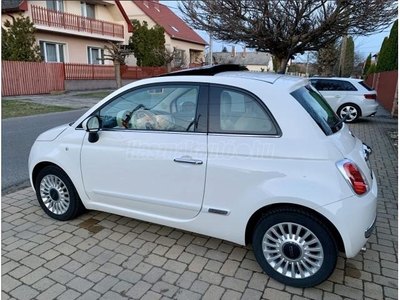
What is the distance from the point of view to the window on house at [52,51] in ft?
64.1

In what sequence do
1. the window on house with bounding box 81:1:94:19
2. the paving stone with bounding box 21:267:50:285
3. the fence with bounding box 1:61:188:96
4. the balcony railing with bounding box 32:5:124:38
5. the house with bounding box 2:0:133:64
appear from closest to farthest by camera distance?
the paving stone with bounding box 21:267:50:285 < the fence with bounding box 1:61:188:96 < the house with bounding box 2:0:133:64 < the balcony railing with bounding box 32:5:124:38 < the window on house with bounding box 81:1:94:19

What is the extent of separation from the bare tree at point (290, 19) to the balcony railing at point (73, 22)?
12.7 m

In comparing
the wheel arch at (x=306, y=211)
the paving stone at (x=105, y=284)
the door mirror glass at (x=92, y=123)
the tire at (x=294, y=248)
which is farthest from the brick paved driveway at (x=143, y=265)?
the door mirror glass at (x=92, y=123)

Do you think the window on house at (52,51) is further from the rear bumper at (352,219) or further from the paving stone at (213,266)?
the rear bumper at (352,219)

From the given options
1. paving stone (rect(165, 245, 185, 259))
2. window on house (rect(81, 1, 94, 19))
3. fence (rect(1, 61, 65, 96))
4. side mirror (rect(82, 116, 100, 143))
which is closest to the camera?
paving stone (rect(165, 245, 185, 259))

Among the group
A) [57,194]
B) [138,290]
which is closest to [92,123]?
[57,194]

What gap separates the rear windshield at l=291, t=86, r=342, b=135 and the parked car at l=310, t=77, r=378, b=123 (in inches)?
327

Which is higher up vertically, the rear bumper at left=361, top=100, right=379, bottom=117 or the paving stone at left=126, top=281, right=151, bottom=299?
the rear bumper at left=361, top=100, right=379, bottom=117

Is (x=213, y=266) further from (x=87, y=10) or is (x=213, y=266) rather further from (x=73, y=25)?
(x=87, y=10)

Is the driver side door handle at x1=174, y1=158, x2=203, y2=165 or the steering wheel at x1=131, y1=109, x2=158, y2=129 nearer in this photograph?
the driver side door handle at x1=174, y1=158, x2=203, y2=165

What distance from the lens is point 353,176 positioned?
2230 millimetres

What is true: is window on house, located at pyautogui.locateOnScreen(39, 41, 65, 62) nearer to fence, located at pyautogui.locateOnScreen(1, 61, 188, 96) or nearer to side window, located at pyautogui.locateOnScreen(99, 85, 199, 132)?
fence, located at pyautogui.locateOnScreen(1, 61, 188, 96)

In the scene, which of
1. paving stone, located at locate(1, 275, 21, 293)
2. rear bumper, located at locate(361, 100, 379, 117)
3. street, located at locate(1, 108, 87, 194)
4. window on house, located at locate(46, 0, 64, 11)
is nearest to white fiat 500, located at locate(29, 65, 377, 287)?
paving stone, located at locate(1, 275, 21, 293)

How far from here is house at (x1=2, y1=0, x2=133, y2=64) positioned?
707 inches
